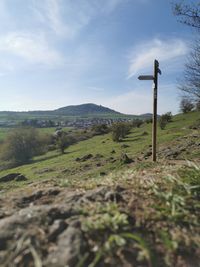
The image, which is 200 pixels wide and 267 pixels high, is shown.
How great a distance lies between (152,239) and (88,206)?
920mm

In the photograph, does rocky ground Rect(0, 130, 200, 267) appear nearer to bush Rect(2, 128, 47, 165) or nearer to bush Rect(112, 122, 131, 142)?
bush Rect(112, 122, 131, 142)

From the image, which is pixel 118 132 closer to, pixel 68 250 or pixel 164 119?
pixel 164 119

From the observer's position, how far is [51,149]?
6406 centimetres

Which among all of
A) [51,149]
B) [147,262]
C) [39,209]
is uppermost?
[39,209]

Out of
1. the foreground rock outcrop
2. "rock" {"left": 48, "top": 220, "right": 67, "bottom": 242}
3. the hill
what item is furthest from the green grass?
"rock" {"left": 48, "top": 220, "right": 67, "bottom": 242}

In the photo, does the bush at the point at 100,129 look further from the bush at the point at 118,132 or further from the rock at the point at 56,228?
the rock at the point at 56,228

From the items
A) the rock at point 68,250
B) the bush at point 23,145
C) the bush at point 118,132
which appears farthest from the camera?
the bush at point 23,145

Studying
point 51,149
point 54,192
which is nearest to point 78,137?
point 51,149

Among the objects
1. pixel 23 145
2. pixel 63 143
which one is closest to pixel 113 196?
pixel 63 143

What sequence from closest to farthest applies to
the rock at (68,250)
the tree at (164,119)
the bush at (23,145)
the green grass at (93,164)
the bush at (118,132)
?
the rock at (68,250)
the green grass at (93,164)
the bush at (118,132)
the tree at (164,119)
the bush at (23,145)

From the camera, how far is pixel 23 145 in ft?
205

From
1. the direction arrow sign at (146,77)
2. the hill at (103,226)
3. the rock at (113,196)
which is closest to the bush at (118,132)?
the direction arrow sign at (146,77)

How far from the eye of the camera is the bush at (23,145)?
61.1 metres

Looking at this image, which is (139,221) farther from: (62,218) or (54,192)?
(54,192)
